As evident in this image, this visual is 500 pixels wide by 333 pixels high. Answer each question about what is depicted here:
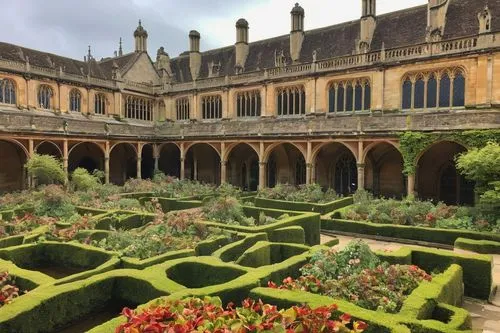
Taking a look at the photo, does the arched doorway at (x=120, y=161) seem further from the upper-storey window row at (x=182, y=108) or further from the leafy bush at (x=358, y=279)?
the leafy bush at (x=358, y=279)

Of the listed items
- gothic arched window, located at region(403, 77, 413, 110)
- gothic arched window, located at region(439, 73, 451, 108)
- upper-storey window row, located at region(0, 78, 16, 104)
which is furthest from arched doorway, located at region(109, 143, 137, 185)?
gothic arched window, located at region(439, 73, 451, 108)

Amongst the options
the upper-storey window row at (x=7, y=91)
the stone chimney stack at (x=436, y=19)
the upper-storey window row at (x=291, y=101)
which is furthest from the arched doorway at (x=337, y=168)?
the upper-storey window row at (x=7, y=91)

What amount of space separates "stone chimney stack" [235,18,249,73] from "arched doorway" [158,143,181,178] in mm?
11052

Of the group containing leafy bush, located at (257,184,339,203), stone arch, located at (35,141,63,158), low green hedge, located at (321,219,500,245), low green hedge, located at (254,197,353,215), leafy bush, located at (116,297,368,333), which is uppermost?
stone arch, located at (35,141,63,158)

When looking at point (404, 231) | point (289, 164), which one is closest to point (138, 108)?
point (289, 164)

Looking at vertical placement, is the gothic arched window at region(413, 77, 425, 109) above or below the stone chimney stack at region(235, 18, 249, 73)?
below

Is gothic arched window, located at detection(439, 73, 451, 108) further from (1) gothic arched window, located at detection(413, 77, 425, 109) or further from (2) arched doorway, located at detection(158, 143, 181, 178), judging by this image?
(2) arched doorway, located at detection(158, 143, 181, 178)

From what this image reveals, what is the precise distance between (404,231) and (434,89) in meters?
14.0

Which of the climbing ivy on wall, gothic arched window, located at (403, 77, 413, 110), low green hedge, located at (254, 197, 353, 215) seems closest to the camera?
the climbing ivy on wall

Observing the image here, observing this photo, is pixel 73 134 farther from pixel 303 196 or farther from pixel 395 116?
pixel 395 116

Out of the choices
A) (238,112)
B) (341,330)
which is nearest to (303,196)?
(238,112)

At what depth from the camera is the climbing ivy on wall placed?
21359mm

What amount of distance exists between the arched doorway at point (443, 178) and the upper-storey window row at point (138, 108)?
27.7m

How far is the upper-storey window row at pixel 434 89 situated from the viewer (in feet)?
86.5
